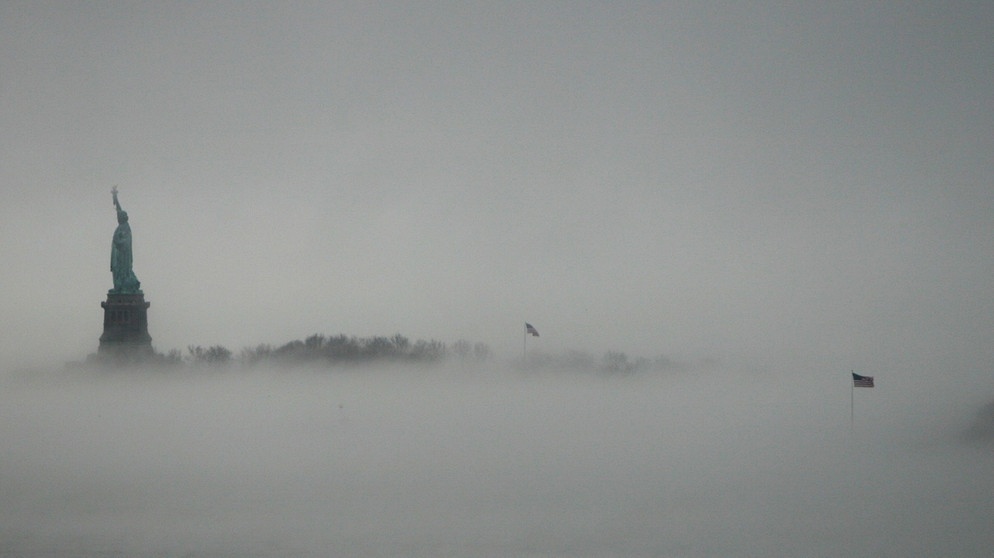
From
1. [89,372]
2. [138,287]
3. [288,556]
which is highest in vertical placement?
[138,287]

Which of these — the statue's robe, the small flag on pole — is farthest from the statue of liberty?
the small flag on pole

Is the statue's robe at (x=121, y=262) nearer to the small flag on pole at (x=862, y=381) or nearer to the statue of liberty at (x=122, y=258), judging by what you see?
the statue of liberty at (x=122, y=258)

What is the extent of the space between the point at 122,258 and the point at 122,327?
3897mm

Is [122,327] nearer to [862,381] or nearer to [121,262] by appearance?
[121,262]

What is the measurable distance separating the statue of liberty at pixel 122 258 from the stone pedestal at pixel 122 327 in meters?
0.45

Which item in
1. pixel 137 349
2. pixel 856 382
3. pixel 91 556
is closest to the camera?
pixel 91 556

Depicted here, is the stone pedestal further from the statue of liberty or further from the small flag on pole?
the small flag on pole

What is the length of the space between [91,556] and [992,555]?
3488 cm

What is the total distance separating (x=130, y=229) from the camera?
6906 cm

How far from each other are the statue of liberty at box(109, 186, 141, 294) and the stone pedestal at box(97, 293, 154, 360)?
45 cm

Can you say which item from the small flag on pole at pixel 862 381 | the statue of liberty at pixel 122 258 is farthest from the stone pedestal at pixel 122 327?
the small flag on pole at pixel 862 381

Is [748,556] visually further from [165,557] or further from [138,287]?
[138,287]

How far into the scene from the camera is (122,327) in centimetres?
6825

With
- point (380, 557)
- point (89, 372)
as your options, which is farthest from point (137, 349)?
point (380, 557)
